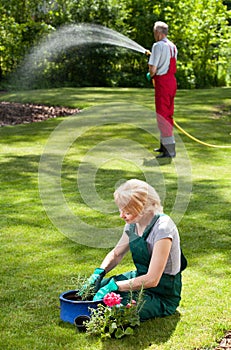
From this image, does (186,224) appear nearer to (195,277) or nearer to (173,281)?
(195,277)

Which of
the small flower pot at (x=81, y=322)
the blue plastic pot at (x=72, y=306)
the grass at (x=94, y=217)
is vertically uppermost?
the blue plastic pot at (x=72, y=306)

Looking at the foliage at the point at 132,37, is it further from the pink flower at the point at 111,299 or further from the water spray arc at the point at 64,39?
the pink flower at the point at 111,299

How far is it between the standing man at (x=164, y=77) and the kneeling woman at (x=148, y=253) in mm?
5593

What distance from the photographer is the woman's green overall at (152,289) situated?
13.5ft

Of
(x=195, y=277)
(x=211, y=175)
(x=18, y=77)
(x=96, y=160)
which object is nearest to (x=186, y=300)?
(x=195, y=277)

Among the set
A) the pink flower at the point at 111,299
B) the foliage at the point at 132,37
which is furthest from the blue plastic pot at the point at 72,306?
the foliage at the point at 132,37

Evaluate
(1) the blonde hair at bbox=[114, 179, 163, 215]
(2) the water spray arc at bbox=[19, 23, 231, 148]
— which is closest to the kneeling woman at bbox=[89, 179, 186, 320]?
(1) the blonde hair at bbox=[114, 179, 163, 215]

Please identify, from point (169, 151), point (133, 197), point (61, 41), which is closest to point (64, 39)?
point (61, 41)

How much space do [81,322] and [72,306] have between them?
0.11 metres

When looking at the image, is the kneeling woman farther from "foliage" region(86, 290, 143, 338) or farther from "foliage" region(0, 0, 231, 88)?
"foliage" region(0, 0, 231, 88)

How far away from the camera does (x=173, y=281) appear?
163 inches

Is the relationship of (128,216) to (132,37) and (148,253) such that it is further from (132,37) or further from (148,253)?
(132,37)

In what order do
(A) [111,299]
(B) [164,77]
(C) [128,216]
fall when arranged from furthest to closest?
(B) [164,77] < (C) [128,216] < (A) [111,299]

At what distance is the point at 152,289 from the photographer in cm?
417
